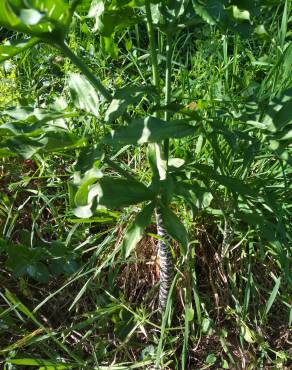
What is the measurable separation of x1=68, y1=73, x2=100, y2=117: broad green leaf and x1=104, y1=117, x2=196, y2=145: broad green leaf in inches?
5.3

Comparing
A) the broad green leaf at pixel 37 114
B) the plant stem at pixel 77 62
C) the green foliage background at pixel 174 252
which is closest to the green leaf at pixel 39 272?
the green foliage background at pixel 174 252

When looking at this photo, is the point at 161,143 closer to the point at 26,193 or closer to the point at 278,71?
the point at 278,71

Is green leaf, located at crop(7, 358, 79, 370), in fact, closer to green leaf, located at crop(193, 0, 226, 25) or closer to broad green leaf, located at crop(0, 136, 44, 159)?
broad green leaf, located at crop(0, 136, 44, 159)

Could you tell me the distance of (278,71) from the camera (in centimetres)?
148

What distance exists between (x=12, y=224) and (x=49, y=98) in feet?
1.40

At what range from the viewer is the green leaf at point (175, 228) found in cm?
104

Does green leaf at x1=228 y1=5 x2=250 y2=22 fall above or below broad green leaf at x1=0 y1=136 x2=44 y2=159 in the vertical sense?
above

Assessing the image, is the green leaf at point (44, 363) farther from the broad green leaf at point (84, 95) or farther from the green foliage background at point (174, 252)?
the broad green leaf at point (84, 95)

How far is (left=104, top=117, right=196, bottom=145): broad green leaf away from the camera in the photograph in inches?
35.7

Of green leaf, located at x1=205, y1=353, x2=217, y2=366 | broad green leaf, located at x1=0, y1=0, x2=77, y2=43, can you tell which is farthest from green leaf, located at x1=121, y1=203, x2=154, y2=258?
green leaf, located at x1=205, y1=353, x2=217, y2=366

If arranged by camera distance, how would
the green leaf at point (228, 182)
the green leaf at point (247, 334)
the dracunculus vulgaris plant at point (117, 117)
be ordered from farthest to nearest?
the green leaf at point (247, 334) → the green leaf at point (228, 182) → the dracunculus vulgaris plant at point (117, 117)

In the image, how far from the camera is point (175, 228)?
A: 1042 mm

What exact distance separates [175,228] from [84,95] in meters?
0.29

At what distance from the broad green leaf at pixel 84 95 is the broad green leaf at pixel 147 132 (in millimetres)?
134
